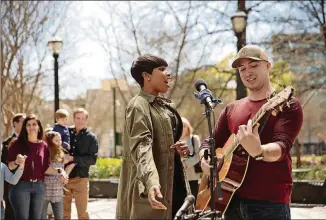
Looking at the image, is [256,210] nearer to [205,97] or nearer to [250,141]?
[250,141]

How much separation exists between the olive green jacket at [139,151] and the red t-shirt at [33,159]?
3962mm

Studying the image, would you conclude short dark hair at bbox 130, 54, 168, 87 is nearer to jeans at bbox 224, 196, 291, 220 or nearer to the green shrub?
jeans at bbox 224, 196, 291, 220

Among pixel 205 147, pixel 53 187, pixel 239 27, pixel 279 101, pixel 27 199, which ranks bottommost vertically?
pixel 27 199

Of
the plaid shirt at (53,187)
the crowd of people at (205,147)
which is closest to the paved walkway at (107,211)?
the plaid shirt at (53,187)

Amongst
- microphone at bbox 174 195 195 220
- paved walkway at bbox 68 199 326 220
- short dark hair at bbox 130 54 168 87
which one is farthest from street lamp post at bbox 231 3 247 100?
microphone at bbox 174 195 195 220

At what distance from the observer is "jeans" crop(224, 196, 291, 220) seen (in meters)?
2.98

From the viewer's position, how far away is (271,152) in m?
2.76

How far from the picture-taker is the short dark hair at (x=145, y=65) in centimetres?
350

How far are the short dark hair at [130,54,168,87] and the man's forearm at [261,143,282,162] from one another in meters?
1.03

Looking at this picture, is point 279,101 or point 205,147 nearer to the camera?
point 279,101

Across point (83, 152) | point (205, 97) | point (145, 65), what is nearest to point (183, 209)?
point (205, 97)

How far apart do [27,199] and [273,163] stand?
480 centimetres

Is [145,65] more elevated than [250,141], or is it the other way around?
[145,65]

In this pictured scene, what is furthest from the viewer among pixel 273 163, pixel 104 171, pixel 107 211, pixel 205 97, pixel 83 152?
pixel 104 171
